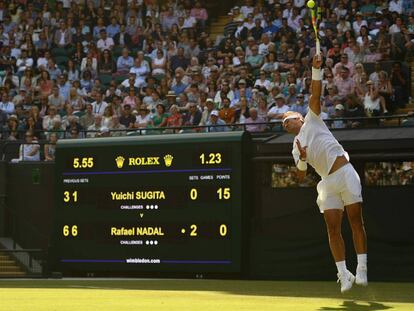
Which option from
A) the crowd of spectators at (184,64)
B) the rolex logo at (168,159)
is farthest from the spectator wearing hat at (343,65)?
the rolex logo at (168,159)

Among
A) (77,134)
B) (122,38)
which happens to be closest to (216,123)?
(77,134)

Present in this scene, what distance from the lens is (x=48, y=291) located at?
42.9ft

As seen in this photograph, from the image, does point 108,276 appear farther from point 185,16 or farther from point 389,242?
point 185,16

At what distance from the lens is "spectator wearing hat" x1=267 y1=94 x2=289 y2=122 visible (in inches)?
715

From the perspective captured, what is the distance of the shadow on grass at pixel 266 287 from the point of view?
10.9 m

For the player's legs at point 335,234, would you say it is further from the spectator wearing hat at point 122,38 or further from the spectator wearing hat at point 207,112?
the spectator wearing hat at point 122,38

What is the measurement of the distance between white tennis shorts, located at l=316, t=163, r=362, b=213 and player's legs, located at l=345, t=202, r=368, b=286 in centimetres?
9

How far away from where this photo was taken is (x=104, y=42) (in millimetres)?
24844

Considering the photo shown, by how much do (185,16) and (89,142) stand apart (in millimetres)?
8436

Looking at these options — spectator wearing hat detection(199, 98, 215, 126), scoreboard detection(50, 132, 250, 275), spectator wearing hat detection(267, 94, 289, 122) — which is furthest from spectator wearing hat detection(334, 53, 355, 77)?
scoreboard detection(50, 132, 250, 275)

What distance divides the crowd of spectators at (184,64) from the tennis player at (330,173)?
241 inches

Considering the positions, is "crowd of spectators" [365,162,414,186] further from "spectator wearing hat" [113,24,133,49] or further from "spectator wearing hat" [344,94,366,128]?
"spectator wearing hat" [113,24,133,49]

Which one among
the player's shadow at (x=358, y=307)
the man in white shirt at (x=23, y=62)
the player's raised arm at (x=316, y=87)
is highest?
the man in white shirt at (x=23, y=62)

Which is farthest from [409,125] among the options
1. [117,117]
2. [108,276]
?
[117,117]
